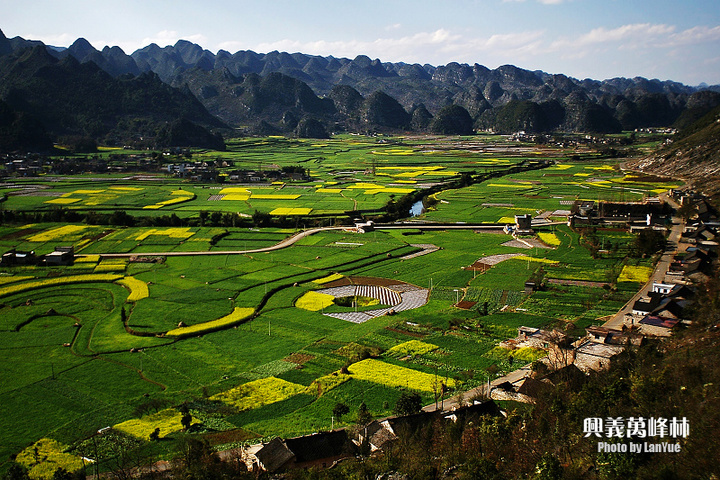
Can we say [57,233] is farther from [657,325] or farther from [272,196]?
[657,325]

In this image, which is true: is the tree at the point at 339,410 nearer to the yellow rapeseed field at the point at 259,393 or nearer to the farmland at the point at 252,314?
the farmland at the point at 252,314

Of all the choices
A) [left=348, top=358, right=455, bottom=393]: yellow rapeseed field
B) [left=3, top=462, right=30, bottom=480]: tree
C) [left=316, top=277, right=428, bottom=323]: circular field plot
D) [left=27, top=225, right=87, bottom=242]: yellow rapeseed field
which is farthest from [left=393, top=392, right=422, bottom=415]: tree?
[left=27, top=225, right=87, bottom=242]: yellow rapeseed field

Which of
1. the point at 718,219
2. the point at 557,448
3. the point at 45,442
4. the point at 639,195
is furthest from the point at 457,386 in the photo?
the point at 639,195

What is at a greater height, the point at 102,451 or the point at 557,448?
the point at 557,448

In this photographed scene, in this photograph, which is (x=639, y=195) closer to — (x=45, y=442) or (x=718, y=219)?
(x=718, y=219)

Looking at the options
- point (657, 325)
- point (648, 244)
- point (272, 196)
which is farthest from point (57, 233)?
point (648, 244)

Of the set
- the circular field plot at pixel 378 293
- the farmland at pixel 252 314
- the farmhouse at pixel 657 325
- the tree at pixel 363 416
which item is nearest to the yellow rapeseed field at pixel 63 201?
the farmland at pixel 252 314
